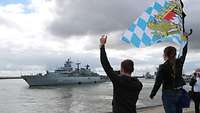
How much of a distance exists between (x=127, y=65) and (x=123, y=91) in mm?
422

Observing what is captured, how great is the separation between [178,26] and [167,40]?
36cm

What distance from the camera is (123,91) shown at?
6.90 m

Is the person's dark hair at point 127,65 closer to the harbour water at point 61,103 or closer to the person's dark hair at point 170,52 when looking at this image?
the person's dark hair at point 170,52

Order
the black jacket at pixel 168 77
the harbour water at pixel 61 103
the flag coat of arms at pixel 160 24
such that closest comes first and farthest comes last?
the black jacket at pixel 168 77, the flag coat of arms at pixel 160 24, the harbour water at pixel 61 103

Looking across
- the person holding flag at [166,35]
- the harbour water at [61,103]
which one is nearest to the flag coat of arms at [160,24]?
the person holding flag at [166,35]

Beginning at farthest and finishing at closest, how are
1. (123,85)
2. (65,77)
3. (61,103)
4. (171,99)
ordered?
(65,77)
(61,103)
(171,99)
(123,85)

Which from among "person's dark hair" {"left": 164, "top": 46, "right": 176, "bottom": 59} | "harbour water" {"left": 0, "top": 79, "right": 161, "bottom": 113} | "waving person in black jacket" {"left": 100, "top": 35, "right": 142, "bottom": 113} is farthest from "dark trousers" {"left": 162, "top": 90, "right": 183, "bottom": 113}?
"harbour water" {"left": 0, "top": 79, "right": 161, "bottom": 113}

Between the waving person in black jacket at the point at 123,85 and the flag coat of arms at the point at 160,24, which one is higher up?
the flag coat of arms at the point at 160,24

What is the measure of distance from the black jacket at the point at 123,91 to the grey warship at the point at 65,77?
4584 inches

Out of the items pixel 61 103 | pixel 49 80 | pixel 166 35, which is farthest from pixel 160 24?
pixel 49 80

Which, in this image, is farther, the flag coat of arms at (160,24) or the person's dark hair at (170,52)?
the flag coat of arms at (160,24)

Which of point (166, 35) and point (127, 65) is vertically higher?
point (166, 35)

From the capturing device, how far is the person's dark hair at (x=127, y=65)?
669cm

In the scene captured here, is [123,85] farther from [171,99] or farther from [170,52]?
[171,99]
